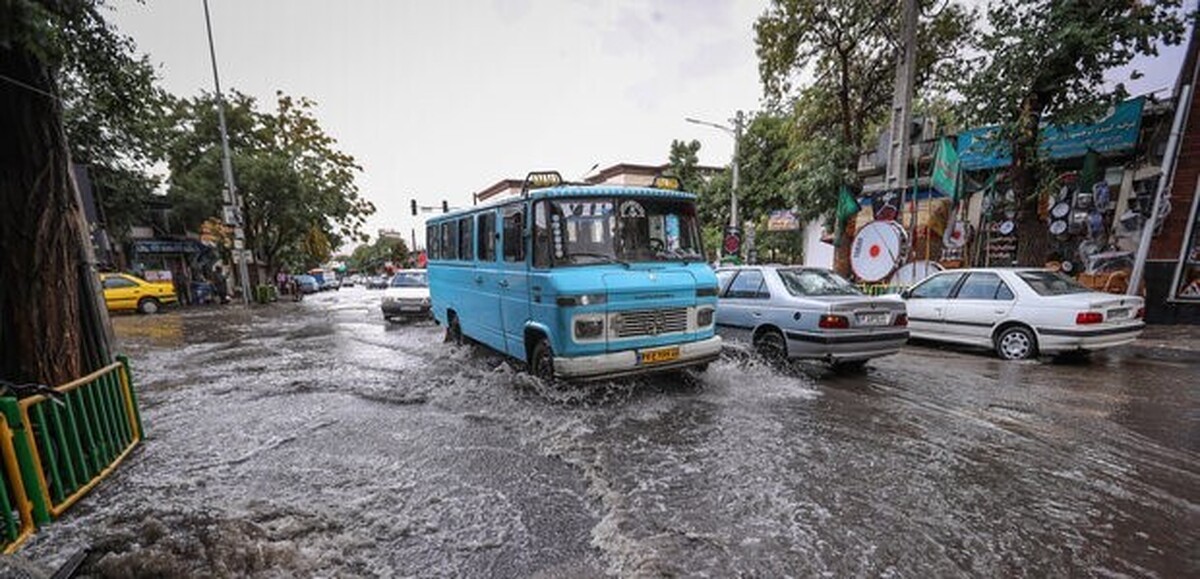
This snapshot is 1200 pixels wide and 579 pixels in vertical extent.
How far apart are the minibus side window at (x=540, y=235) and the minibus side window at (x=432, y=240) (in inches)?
172

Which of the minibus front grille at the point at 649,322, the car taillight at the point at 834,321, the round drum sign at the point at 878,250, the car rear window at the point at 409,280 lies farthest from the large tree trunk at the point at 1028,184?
the car rear window at the point at 409,280

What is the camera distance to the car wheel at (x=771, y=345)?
7.03 meters

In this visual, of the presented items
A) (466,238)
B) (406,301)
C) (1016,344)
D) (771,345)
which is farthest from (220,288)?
(1016,344)

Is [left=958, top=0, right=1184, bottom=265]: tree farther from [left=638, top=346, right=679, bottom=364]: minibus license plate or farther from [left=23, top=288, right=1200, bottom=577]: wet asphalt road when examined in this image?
[left=638, top=346, right=679, bottom=364]: minibus license plate

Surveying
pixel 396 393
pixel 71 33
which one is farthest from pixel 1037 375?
pixel 71 33

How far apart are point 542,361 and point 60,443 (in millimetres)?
3896

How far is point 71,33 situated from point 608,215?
487 cm

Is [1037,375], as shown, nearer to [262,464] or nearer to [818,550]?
[818,550]

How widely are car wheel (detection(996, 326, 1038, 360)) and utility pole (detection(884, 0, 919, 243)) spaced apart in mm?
3801

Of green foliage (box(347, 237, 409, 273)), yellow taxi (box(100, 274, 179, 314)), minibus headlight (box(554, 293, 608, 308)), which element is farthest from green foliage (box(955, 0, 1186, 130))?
green foliage (box(347, 237, 409, 273))

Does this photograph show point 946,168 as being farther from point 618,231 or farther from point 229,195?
point 229,195

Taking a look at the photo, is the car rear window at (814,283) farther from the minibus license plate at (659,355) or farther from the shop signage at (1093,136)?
the shop signage at (1093,136)

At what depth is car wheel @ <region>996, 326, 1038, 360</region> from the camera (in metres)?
7.69

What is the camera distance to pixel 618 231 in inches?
230
